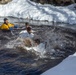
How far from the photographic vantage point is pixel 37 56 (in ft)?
47.6

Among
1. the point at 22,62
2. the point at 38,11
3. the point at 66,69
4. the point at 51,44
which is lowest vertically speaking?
the point at 38,11

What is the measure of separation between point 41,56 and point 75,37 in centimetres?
406

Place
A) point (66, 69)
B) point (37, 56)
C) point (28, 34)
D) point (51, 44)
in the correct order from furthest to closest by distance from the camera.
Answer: point (28, 34) → point (51, 44) → point (37, 56) → point (66, 69)

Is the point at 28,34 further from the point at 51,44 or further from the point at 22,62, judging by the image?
the point at 22,62

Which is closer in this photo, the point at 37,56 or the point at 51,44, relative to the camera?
the point at 37,56

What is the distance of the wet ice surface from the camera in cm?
1290

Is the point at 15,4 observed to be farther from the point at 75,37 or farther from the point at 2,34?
the point at 75,37

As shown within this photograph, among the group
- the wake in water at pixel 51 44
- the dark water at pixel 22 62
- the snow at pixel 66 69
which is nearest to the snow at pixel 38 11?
the wake in water at pixel 51 44

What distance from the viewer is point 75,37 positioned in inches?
706

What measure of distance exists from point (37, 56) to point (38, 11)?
10.4 m

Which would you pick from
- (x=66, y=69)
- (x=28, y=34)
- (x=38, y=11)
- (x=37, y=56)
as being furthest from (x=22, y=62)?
(x=38, y=11)

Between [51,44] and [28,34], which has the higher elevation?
[28,34]

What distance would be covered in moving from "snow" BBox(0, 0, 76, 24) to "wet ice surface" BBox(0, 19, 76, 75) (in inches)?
144

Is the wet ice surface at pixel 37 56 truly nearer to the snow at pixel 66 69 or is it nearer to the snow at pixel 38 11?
the snow at pixel 66 69
